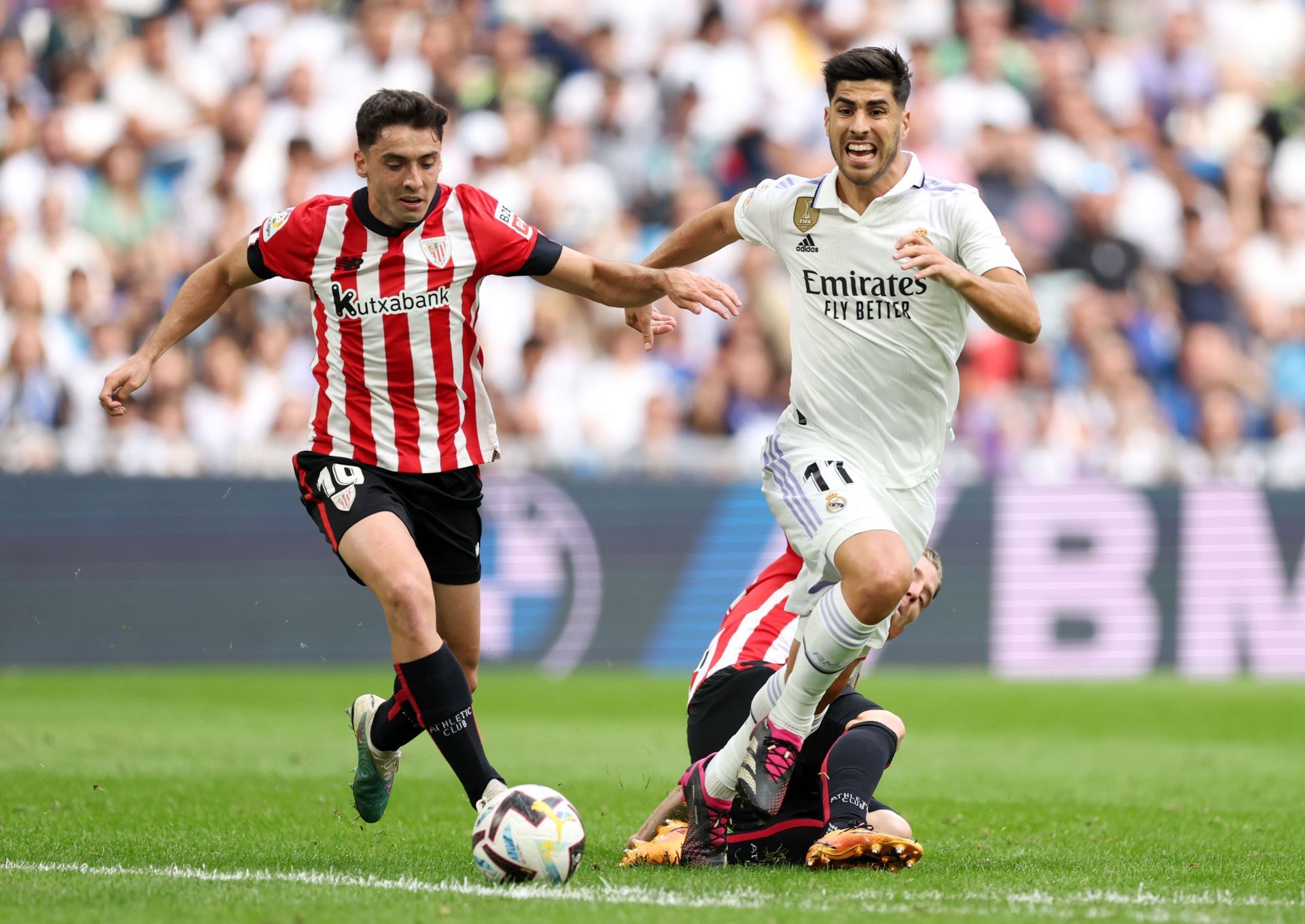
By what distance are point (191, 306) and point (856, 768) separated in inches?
116

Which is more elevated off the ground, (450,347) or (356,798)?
(450,347)

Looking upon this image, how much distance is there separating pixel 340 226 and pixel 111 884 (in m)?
2.48

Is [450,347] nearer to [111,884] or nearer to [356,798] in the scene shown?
[356,798]

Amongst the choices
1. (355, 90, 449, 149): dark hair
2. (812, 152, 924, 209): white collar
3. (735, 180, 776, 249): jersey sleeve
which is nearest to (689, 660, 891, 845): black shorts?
(735, 180, 776, 249): jersey sleeve

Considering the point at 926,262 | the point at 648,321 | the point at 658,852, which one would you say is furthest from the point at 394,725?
the point at 926,262

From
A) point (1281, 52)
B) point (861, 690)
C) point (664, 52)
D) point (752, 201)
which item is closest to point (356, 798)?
point (752, 201)

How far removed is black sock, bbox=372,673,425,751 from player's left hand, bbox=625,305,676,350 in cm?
160

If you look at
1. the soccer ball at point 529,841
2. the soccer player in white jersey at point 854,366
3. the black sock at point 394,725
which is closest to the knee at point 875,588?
the soccer player in white jersey at point 854,366

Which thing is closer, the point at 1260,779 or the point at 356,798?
the point at 356,798

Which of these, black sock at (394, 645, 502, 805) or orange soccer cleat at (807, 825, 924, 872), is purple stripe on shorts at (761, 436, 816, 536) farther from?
black sock at (394, 645, 502, 805)

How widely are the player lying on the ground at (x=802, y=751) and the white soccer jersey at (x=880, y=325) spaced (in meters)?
0.53

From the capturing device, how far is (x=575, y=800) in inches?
320

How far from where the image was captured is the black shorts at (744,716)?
641 centimetres

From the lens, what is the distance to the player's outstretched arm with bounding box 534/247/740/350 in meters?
6.36
